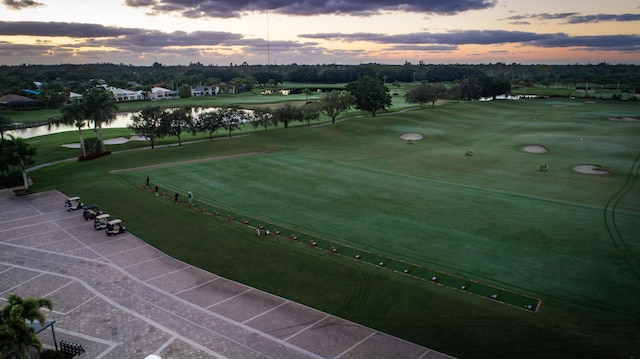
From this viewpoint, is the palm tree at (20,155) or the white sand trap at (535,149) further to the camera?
the white sand trap at (535,149)

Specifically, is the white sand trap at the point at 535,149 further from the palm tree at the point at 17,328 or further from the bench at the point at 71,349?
the palm tree at the point at 17,328

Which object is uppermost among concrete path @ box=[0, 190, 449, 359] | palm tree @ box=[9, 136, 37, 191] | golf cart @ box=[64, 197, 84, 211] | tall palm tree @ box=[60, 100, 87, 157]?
tall palm tree @ box=[60, 100, 87, 157]

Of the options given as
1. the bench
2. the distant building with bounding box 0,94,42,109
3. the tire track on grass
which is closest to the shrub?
the bench

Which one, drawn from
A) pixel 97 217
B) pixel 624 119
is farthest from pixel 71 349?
pixel 624 119

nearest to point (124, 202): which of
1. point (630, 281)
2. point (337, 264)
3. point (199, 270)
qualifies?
point (199, 270)

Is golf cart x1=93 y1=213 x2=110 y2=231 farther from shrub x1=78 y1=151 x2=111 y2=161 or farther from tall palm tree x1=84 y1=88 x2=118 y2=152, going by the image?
tall palm tree x1=84 y1=88 x2=118 y2=152

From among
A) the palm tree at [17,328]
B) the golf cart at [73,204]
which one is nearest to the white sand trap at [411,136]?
the golf cart at [73,204]

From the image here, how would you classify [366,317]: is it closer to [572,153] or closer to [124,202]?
[124,202]
